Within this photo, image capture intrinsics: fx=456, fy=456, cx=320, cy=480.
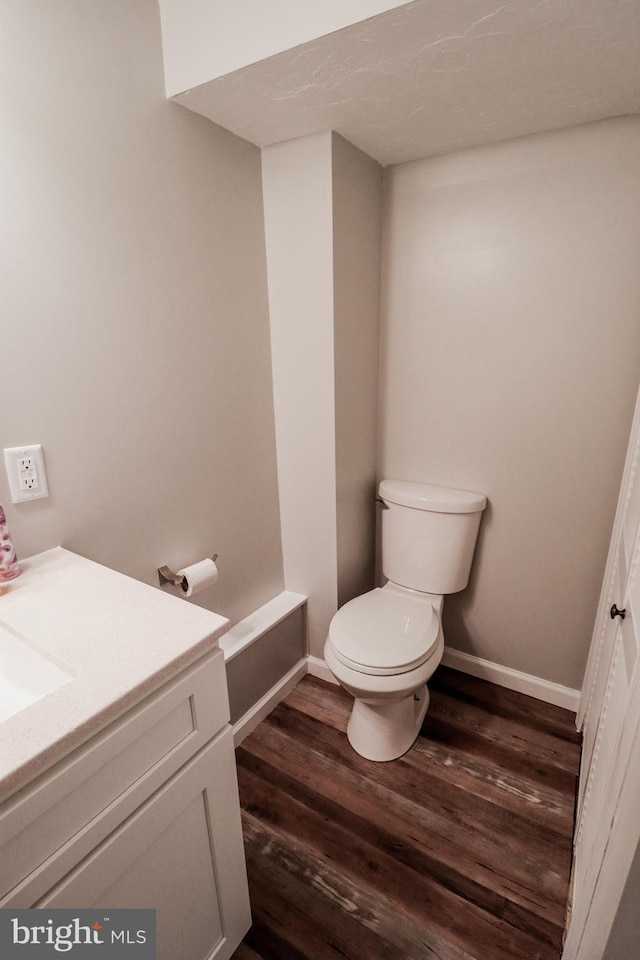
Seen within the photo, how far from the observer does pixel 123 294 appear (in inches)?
47.4

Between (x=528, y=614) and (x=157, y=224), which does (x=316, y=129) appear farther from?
(x=528, y=614)

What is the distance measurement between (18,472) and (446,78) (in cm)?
140

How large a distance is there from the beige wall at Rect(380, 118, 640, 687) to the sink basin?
1.45 meters

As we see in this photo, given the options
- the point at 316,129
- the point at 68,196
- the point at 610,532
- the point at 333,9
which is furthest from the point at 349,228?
the point at 610,532

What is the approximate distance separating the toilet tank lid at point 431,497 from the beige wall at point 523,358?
0.06m

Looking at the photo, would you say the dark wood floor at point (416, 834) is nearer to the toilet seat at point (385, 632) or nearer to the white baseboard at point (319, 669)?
the white baseboard at point (319, 669)

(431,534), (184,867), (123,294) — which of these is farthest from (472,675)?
(123,294)

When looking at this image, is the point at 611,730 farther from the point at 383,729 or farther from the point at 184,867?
the point at 184,867

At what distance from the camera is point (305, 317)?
5.32ft

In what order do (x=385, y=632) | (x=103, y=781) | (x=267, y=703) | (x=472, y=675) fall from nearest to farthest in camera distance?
(x=103, y=781), (x=385, y=632), (x=267, y=703), (x=472, y=675)

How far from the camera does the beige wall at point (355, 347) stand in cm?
154

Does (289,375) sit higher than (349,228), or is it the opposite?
(349,228)

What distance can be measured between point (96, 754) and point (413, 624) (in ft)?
3.79

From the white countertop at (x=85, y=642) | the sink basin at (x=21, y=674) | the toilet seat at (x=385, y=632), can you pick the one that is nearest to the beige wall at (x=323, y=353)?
the toilet seat at (x=385, y=632)
